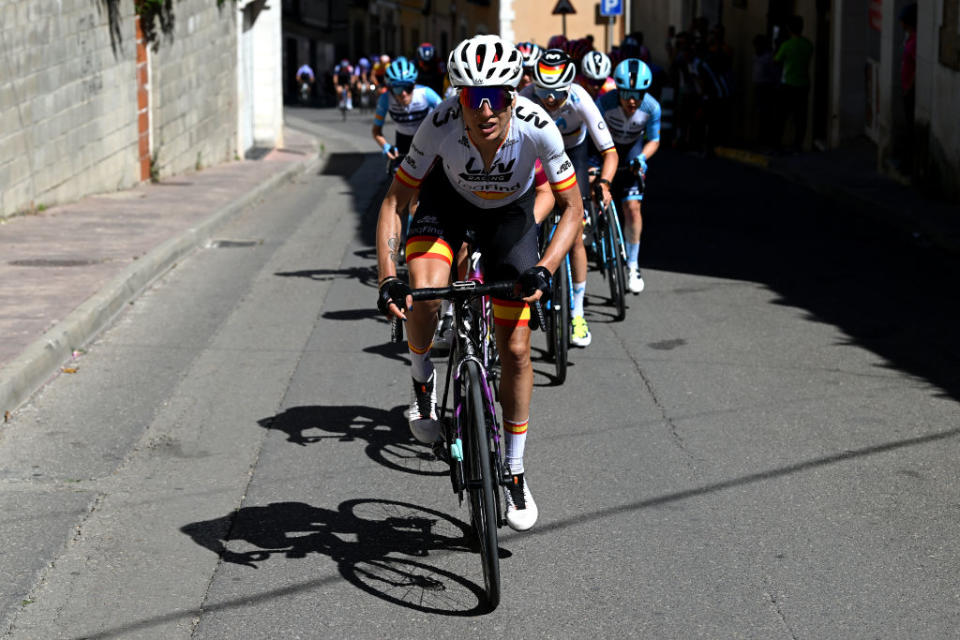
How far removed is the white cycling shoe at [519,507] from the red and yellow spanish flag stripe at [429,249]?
0.93m

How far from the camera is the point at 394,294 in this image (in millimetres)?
5117

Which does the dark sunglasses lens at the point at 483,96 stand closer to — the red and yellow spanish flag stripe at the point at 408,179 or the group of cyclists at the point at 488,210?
the group of cyclists at the point at 488,210

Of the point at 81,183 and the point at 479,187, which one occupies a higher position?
the point at 479,187

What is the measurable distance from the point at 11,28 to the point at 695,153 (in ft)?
50.7

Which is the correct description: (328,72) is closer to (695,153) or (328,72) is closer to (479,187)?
(695,153)

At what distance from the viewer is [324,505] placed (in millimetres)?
6074

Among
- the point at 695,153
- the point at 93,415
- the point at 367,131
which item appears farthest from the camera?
the point at 367,131

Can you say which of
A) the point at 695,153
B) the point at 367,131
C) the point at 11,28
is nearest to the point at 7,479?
the point at 11,28

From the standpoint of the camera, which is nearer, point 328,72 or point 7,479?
point 7,479

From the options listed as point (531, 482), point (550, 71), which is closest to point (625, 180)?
point (550, 71)

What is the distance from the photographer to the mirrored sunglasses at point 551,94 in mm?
9086

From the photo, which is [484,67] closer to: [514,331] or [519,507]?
[514,331]

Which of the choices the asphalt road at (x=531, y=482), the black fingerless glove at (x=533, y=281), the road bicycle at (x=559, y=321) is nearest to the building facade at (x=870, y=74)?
the asphalt road at (x=531, y=482)

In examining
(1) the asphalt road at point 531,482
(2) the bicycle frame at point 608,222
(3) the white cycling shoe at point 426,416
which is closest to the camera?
(1) the asphalt road at point 531,482
